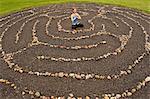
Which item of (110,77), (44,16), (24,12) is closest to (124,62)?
(110,77)

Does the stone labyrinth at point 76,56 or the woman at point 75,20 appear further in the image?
the woman at point 75,20

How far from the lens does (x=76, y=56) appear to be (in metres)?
18.3

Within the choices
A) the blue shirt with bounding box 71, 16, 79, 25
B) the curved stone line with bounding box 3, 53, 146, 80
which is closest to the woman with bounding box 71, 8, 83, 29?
the blue shirt with bounding box 71, 16, 79, 25

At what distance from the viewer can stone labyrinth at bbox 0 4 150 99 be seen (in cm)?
1512

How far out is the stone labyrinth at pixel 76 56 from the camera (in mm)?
15125

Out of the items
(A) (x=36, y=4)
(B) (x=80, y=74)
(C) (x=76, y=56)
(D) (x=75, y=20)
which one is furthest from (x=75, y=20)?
(A) (x=36, y=4)

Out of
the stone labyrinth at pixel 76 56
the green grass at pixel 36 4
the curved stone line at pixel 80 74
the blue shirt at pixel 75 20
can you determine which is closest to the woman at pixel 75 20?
the blue shirt at pixel 75 20

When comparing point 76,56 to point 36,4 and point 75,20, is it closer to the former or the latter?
point 75,20

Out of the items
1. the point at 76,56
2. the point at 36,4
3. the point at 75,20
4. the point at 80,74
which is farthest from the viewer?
the point at 36,4

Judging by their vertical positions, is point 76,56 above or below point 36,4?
below

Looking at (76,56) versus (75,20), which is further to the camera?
(75,20)

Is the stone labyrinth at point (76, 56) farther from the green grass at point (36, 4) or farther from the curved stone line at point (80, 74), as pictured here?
the green grass at point (36, 4)

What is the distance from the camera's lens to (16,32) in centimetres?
2273

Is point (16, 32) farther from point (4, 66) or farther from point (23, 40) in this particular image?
point (4, 66)
